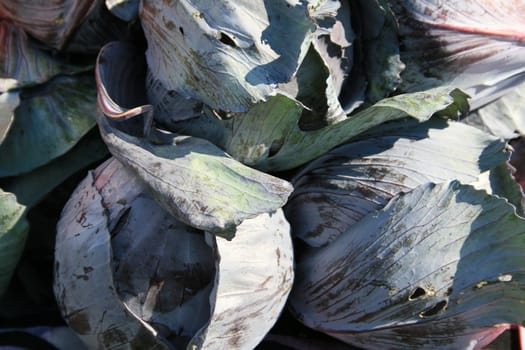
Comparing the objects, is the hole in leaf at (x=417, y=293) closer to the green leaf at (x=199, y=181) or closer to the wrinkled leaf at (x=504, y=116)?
the green leaf at (x=199, y=181)

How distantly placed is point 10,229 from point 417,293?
708 mm

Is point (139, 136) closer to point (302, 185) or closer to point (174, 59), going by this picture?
point (174, 59)

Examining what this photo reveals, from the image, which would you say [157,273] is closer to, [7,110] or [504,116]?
[7,110]

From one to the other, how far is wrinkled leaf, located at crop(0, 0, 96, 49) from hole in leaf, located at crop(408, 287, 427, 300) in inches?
30.4

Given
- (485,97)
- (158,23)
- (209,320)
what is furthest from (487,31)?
(209,320)

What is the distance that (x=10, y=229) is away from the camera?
115 cm

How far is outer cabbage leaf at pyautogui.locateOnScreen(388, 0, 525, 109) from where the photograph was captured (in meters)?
1.25

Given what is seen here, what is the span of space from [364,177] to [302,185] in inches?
4.8

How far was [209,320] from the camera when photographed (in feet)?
3.28

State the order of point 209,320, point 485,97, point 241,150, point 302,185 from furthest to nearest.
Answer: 1. point 485,97
2. point 302,185
3. point 241,150
4. point 209,320

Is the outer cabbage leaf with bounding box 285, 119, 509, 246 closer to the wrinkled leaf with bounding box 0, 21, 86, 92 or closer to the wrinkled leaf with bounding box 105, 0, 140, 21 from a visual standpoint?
the wrinkled leaf with bounding box 105, 0, 140, 21

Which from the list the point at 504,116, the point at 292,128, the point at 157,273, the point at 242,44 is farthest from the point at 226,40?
the point at 504,116

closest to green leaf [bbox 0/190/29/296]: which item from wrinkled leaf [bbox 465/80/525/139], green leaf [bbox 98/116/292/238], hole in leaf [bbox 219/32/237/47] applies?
green leaf [bbox 98/116/292/238]

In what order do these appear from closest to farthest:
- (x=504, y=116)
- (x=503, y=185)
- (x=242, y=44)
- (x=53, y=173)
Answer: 1. (x=242, y=44)
2. (x=503, y=185)
3. (x=53, y=173)
4. (x=504, y=116)
